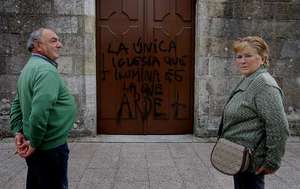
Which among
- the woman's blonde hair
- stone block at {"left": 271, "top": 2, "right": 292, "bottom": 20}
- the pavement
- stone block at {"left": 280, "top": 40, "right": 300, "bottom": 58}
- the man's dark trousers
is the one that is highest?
stone block at {"left": 271, "top": 2, "right": 292, "bottom": 20}

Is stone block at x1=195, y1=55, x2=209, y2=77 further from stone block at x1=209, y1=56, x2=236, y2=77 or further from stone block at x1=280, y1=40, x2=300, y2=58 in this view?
stone block at x1=280, y1=40, x2=300, y2=58

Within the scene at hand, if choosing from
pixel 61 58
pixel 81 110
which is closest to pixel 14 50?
pixel 61 58

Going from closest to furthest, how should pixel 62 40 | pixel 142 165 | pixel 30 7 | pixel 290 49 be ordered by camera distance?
pixel 142 165
pixel 30 7
pixel 62 40
pixel 290 49

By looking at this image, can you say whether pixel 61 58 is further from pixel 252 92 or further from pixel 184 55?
pixel 252 92

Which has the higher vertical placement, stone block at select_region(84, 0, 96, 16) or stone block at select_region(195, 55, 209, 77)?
stone block at select_region(84, 0, 96, 16)

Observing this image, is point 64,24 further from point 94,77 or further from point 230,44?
point 230,44

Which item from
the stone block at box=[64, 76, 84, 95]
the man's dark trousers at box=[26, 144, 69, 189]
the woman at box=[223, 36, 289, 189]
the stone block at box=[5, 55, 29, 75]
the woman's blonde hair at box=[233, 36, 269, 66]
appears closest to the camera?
the woman at box=[223, 36, 289, 189]

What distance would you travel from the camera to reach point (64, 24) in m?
6.89

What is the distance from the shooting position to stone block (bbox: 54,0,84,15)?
6.85 meters

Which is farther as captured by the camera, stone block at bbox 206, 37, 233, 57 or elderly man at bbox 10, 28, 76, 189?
stone block at bbox 206, 37, 233, 57

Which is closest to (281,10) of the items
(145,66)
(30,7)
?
(145,66)

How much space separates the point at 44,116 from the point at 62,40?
425 cm

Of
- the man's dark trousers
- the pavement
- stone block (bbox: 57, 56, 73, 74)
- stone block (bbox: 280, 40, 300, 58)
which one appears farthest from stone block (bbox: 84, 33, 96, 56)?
the man's dark trousers

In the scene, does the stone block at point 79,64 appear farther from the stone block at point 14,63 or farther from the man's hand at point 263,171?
the man's hand at point 263,171
